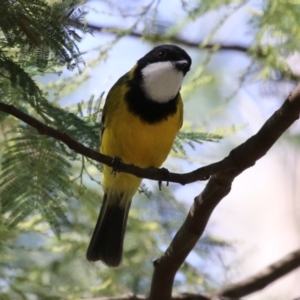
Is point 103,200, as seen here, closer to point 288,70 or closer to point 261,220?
point 288,70

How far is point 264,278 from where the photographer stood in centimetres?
236

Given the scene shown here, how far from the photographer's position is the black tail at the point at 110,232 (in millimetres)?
2492

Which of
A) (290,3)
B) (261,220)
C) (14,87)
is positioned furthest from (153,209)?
(261,220)

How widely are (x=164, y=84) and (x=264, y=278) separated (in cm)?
70

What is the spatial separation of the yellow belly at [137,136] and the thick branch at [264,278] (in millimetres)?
479

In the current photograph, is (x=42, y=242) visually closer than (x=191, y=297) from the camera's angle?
No

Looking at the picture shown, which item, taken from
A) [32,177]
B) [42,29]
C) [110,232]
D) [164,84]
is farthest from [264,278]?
[42,29]

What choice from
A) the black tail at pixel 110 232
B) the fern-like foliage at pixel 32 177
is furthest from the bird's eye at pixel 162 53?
the fern-like foliage at pixel 32 177

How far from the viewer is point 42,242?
8.87 feet

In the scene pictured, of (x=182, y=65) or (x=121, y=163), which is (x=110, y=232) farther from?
(x=121, y=163)

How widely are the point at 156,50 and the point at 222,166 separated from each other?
76 centimetres

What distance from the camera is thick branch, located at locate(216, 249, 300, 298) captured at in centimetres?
235

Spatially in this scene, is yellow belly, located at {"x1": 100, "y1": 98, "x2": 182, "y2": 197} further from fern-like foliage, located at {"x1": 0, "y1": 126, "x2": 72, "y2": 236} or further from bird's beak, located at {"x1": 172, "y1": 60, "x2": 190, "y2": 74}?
fern-like foliage, located at {"x1": 0, "y1": 126, "x2": 72, "y2": 236}

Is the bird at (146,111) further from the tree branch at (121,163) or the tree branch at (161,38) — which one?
the tree branch at (121,163)
